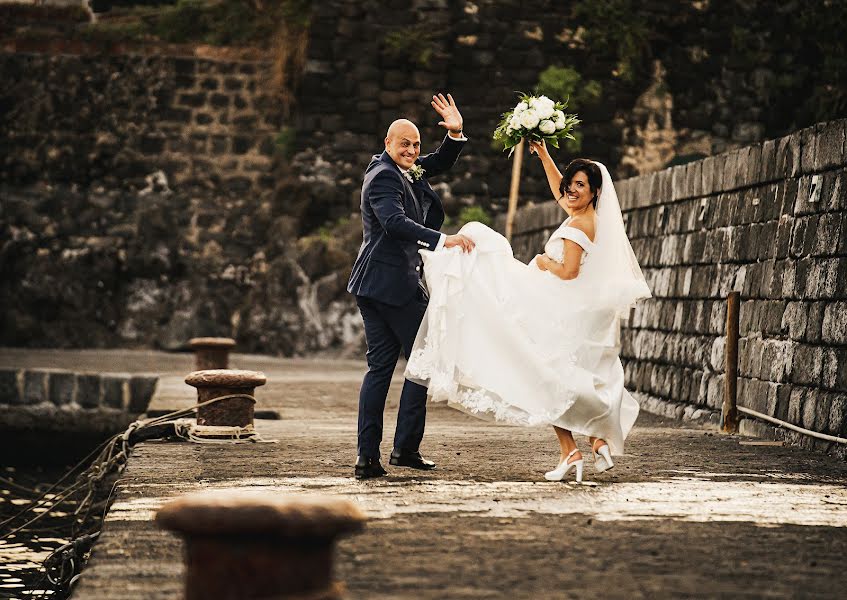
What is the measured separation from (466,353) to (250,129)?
46.2 feet

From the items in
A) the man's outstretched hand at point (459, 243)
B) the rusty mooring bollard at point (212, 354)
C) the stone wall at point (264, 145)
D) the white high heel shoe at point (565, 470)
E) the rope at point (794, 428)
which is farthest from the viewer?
the stone wall at point (264, 145)

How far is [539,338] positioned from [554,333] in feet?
0.24

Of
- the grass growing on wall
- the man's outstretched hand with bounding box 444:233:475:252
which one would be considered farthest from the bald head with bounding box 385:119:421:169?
the grass growing on wall

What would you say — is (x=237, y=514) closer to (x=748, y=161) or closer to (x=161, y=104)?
(x=748, y=161)

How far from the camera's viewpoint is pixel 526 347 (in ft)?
20.4

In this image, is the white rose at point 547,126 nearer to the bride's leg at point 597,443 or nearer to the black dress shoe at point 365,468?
the bride's leg at point 597,443

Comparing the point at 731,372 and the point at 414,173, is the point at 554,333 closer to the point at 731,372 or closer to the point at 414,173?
the point at 414,173

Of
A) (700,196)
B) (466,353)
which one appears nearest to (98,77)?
(700,196)

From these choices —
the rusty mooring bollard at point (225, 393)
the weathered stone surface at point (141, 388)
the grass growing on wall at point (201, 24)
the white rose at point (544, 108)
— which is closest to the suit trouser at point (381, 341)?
the white rose at point (544, 108)

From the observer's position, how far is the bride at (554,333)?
20.2 ft

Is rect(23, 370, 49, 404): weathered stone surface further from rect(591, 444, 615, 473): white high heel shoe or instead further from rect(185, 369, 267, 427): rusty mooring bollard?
rect(591, 444, 615, 473): white high heel shoe

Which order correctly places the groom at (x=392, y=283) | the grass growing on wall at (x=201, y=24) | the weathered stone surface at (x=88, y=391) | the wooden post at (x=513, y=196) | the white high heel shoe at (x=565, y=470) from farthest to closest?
the grass growing on wall at (x=201, y=24)
the wooden post at (x=513, y=196)
the weathered stone surface at (x=88, y=391)
the groom at (x=392, y=283)
the white high heel shoe at (x=565, y=470)

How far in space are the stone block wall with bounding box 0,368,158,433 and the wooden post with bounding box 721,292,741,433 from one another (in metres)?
6.61

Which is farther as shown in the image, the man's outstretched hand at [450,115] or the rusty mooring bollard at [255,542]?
the man's outstretched hand at [450,115]
